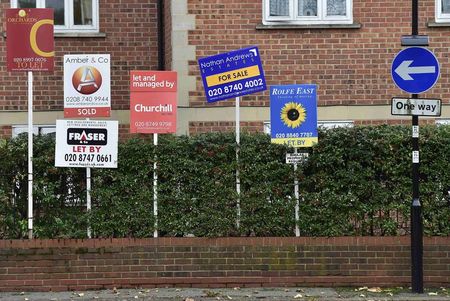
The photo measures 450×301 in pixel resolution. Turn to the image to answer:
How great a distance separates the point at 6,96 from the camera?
1320cm

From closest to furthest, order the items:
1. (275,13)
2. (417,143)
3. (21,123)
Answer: (417,143) → (275,13) → (21,123)

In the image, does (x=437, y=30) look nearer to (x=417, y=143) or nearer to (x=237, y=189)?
(x=417, y=143)

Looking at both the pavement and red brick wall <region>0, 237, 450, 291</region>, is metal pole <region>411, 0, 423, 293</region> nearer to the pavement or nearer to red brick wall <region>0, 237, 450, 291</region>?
the pavement

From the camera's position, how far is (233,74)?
1004cm

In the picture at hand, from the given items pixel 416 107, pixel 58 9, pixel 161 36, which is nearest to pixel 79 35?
pixel 58 9

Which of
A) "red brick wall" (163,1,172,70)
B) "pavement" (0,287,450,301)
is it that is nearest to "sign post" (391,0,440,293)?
"pavement" (0,287,450,301)

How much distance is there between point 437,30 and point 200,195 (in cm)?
555

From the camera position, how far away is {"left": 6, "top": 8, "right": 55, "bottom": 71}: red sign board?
32.3 ft

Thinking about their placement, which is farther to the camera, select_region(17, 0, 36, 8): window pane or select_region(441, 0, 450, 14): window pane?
select_region(17, 0, 36, 8): window pane

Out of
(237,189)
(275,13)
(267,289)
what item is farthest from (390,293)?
(275,13)

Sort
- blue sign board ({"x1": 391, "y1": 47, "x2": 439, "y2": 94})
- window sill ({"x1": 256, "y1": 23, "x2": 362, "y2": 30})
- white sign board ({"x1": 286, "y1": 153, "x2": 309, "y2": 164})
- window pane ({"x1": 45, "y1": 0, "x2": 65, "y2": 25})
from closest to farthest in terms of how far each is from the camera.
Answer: blue sign board ({"x1": 391, "y1": 47, "x2": 439, "y2": 94})
white sign board ({"x1": 286, "y1": 153, "x2": 309, "y2": 164})
window sill ({"x1": 256, "y1": 23, "x2": 362, "y2": 30})
window pane ({"x1": 45, "y1": 0, "x2": 65, "y2": 25})

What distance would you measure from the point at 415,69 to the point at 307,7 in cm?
363

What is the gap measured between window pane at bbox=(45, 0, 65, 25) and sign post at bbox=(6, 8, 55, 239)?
3.52m

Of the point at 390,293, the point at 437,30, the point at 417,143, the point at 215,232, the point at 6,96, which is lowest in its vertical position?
the point at 390,293
